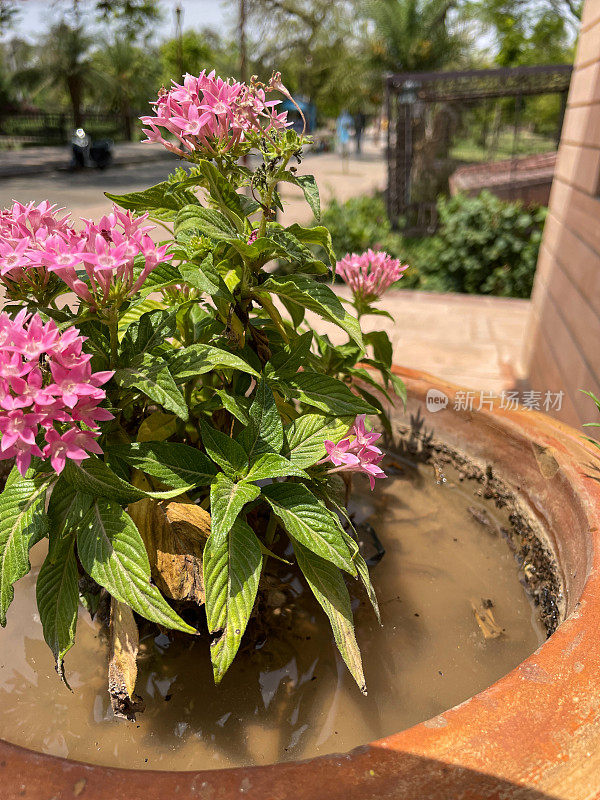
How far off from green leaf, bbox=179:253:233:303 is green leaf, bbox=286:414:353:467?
0.86ft

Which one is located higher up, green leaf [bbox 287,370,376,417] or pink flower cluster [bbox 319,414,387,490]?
green leaf [bbox 287,370,376,417]

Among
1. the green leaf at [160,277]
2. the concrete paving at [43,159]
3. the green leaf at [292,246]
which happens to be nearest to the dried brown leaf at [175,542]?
the green leaf at [160,277]

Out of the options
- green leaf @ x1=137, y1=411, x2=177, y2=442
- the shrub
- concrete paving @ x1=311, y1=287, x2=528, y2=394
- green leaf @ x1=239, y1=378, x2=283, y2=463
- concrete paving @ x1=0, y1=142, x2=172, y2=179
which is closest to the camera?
green leaf @ x1=239, y1=378, x2=283, y2=463

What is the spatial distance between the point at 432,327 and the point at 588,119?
218 centimetres

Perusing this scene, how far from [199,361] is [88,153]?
18130 mm

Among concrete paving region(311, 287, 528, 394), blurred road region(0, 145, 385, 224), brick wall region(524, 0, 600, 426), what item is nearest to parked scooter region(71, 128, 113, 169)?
blurred road region(0, 145, 385, 224)

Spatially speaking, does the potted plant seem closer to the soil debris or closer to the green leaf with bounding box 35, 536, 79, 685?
the green leaf with bounding box 35, 536, 79, 685

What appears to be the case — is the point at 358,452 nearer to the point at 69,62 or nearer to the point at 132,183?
the point at 132,183

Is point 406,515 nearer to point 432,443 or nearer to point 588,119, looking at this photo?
point 432,443

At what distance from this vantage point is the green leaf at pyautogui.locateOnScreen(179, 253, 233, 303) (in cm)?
92

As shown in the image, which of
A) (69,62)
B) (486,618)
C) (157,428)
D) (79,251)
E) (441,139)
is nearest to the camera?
(79,251)

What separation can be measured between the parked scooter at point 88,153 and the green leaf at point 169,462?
58.5ft

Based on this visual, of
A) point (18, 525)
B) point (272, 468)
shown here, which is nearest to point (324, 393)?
point (272, 468)

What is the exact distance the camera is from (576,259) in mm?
2676
